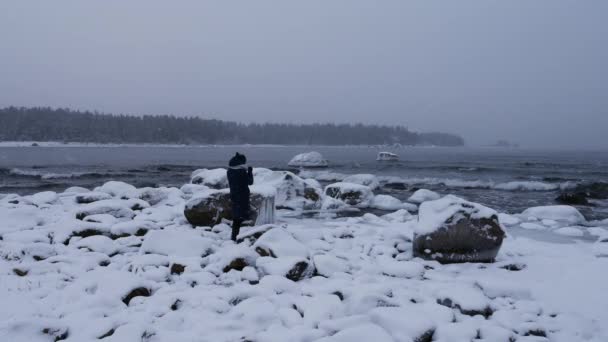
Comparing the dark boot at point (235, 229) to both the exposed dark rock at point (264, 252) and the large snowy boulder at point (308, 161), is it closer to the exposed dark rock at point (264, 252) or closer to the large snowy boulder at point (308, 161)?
the exposed dark rock at point (264, 252)

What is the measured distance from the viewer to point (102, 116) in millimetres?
114188

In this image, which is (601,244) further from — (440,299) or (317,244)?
(317,244)

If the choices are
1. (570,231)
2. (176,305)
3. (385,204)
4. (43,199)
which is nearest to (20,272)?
(176,305)

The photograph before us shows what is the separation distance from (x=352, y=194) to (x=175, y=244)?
7.61 m

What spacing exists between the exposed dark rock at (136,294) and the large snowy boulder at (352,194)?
28.8ft

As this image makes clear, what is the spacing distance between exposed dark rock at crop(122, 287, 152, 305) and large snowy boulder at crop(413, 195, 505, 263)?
4.44m

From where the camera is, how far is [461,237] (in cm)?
646

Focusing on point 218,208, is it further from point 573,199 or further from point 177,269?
point 573,199

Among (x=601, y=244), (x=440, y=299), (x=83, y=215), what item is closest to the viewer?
(x=440, y=299)

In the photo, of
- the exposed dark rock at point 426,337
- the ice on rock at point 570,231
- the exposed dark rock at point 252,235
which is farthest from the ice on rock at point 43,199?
the ice on rock at point 570,231

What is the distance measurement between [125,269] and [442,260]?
507 centimetres

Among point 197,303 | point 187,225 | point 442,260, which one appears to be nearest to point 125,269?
point 197,303

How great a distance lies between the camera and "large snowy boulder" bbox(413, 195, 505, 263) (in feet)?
21.2

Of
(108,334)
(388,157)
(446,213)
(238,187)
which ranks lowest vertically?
(108,334)
